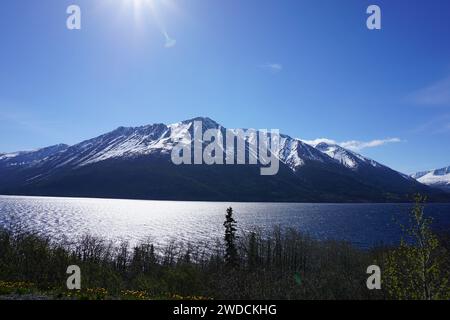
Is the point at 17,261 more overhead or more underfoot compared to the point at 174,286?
more overhead

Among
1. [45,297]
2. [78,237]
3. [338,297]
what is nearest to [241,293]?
[338,297]

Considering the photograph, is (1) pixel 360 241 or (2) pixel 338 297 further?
(1) pixel 360 241

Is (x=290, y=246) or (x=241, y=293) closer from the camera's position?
(x=241, y=293)

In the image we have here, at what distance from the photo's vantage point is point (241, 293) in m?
62.7

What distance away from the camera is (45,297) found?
30047mm

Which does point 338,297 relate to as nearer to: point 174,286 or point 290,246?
point 174,286

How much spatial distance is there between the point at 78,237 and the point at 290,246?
8514cm

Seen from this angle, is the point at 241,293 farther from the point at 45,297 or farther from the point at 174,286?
the point at 45,297
